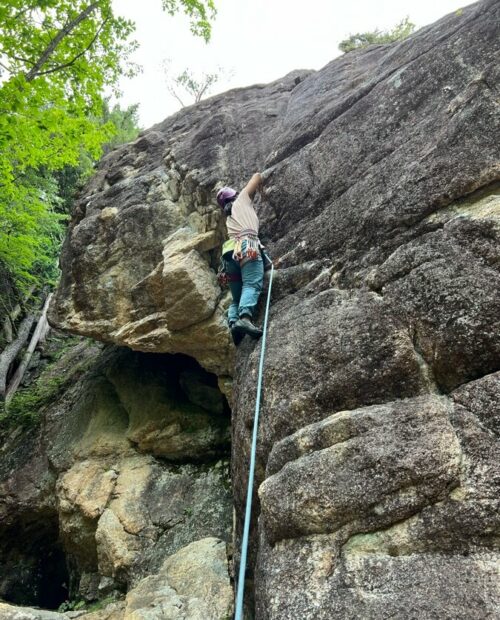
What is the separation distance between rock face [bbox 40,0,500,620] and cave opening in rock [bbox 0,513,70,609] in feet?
6.31

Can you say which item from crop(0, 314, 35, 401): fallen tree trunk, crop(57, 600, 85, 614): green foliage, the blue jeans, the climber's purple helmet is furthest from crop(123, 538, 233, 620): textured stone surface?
crop(0, 314, 35, 401): fallen tree trunk

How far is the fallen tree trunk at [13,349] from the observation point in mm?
11953

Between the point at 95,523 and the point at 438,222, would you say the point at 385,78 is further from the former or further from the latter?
the point at 95,523

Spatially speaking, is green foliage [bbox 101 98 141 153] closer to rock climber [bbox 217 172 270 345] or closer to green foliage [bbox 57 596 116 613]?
rock climber [bbox 217 172 270 345]

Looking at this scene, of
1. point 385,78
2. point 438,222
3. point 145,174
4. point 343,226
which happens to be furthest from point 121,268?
point 438,222

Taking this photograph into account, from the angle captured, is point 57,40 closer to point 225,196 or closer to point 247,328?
point 225,196

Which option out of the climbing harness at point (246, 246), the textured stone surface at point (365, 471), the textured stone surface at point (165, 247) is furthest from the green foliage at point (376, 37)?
the textured stone surface at point (365, 471)

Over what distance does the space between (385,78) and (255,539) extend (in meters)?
6.39

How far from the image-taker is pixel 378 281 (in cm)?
425

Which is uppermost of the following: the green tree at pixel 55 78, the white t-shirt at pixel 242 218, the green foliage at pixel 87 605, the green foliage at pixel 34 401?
the green tree at pixel 55 78

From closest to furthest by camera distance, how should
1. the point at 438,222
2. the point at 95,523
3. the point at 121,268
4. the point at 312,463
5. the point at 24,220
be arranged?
the point at 312,463 → the point at 438,222 → the point at 95,523 → the point at 121,268 → the point at 24,220

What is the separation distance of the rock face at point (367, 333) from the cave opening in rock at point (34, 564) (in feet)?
6.31

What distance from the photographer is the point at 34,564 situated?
866 cm

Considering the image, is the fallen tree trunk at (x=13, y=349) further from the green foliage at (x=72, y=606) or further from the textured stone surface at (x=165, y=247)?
the green foliage at (x=72, y=606)
